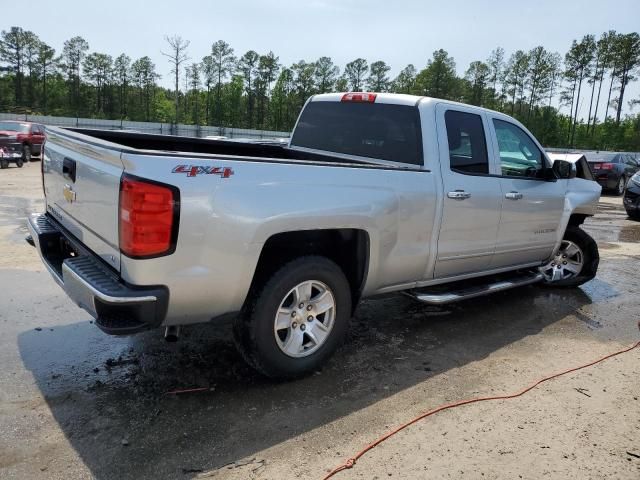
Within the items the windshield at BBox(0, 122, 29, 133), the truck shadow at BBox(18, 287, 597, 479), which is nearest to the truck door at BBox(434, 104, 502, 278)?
the truck shadow at BBox(18, 287, 597, 479)

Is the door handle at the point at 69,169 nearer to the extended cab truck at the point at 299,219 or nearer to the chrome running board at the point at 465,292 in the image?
the extended cab truck at the point at 299,219

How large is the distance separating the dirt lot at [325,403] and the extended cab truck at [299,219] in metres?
0.42

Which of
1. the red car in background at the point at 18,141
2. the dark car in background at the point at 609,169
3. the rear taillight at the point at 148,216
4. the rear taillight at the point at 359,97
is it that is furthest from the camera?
the dark car in background at the point at 609,169

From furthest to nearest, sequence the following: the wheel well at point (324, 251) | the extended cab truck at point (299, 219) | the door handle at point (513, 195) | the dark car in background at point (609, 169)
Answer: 1. the dark car in background at point (609, 169)
2. the door handle at point (513, 195)
3. the wheel well at point (324, 251)
4. the extended cab truck at point (299, 219)

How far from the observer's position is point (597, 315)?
5398mm

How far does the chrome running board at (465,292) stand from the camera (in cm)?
Result: 418

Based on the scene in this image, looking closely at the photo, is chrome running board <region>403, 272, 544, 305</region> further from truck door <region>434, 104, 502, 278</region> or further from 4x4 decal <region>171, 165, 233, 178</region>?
4x4 decal <region>171, 165, 233, 178</region>

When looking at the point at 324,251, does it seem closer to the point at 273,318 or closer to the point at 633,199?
the point at 273,318

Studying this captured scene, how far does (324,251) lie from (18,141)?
19831mm

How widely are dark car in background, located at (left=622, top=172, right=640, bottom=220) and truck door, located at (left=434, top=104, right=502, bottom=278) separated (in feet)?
33.3

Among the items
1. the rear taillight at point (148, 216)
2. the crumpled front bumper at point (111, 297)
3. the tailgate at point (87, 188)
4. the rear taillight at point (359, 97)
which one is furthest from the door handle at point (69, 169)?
the rear taillight at point (359, 97)

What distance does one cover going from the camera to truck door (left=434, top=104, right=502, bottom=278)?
422cm

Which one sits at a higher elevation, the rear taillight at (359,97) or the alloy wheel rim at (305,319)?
the rear taillight at (359,97)

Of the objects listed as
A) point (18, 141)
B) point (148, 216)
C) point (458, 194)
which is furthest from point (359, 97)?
point (18, 141)
